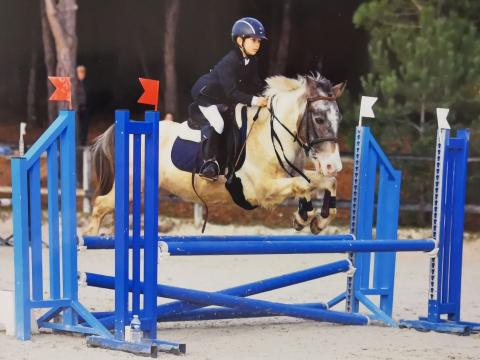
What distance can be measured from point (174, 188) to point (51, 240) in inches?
36.5

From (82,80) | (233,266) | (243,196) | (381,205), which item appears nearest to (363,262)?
(381,205)

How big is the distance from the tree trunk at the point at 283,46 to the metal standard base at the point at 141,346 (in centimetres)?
547

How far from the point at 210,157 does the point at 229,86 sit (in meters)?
0.38

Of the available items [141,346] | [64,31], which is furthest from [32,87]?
[141,346]

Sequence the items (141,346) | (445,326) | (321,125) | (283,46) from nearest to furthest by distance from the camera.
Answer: (141,346)
(321,125)
(445,326)
(283,46)

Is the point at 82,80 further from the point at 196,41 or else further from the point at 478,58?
the point at 478,58

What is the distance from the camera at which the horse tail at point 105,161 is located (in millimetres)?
6398

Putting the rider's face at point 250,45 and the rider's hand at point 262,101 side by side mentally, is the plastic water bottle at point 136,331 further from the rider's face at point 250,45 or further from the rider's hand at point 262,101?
the rider's face at point 250,45

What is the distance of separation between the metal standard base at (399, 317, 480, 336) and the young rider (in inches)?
60.7

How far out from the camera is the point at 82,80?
38.0 ft

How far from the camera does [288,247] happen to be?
19.4 ft

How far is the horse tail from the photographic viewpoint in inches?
252

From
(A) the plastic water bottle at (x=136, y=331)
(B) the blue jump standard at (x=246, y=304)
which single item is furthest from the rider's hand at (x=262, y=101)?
(A) the plastic water bottle at (x=136, y=331)

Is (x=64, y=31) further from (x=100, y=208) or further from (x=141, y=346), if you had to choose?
(x=141, y=346)
